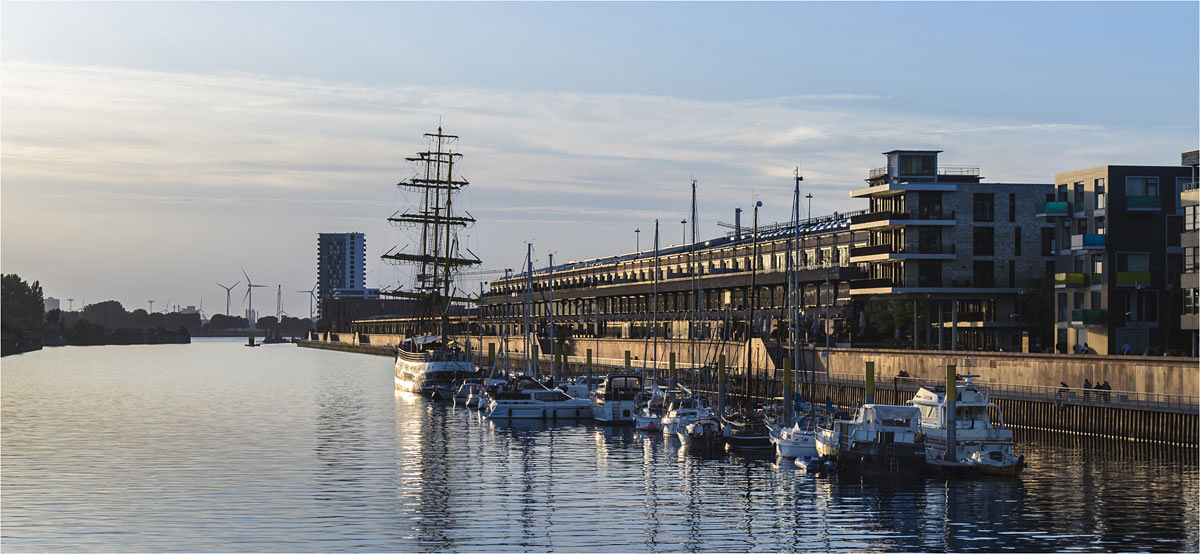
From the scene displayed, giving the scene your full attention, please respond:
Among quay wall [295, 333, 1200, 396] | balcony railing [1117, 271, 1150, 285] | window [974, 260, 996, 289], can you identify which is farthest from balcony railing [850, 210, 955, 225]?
balcony railing [1117, 271, 1150, 285]

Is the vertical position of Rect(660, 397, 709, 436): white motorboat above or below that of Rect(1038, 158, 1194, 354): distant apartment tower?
below

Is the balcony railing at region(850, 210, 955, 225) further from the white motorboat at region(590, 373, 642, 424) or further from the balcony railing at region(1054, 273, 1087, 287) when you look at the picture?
the white motorboat at region(590, 373, 642, 424)

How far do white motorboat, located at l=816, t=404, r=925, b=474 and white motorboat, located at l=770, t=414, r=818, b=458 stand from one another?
397 centimetres

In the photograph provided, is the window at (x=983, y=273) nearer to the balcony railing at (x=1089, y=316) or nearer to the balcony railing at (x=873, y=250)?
the balcony railing at (x=873, y=250)

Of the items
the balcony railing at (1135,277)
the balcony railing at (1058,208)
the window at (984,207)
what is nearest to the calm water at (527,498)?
the balcony railing at (1135,277)

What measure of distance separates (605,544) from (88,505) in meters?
24.8

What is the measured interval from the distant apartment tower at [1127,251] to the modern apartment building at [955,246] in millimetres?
15094

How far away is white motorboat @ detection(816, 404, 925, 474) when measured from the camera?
6906 centimetres

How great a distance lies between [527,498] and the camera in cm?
6362

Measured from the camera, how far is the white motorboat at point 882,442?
227 ft

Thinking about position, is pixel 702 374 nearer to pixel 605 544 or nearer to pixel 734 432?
pixel 734 432

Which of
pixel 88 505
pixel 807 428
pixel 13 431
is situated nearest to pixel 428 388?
pixel 13 431

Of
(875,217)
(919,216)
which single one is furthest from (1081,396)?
(875,217)

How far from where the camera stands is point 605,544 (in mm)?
51531
